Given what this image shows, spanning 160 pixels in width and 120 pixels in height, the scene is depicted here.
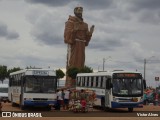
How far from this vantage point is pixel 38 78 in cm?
3086

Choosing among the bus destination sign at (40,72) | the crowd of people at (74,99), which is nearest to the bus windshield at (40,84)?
the bus destination sign at (40,72)

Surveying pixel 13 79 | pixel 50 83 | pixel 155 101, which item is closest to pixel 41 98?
pixel 50 83

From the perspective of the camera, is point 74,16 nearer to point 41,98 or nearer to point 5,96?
point 5,96

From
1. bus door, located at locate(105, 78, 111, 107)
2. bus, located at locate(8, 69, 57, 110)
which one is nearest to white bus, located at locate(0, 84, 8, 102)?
bus, located at locate(8, 69, 57, 110)

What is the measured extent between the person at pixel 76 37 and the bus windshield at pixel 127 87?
5537cm

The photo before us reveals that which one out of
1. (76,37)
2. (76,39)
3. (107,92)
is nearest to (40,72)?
(107,92)

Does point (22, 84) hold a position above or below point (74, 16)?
below

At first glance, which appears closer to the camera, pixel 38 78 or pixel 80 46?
pixel 38 78

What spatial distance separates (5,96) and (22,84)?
59.5 feet

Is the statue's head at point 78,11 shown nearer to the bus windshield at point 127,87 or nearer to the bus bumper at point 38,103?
the bus windshield at point 127,87

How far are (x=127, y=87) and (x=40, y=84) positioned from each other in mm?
5572

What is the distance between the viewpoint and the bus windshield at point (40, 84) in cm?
3072

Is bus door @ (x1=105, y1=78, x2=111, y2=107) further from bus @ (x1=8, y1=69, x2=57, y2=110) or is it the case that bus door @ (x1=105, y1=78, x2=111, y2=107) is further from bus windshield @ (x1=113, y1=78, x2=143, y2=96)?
bus @ (x1=8, y1=69, x2=57, y2=110)

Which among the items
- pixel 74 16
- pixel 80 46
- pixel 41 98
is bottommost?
pixel 41 98
